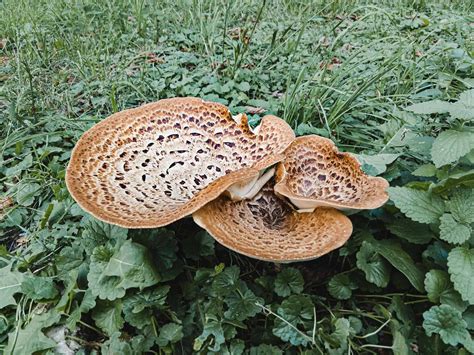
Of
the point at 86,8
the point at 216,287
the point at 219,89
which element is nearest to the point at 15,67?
the point at 86,8

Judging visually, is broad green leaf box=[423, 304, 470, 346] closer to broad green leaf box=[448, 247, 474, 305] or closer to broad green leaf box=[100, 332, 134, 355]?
broad green leaf box=[448, 247, 474, 305]

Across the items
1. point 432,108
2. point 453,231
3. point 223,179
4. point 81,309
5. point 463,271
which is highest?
point 432,108

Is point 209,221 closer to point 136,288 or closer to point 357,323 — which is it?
point 136,288

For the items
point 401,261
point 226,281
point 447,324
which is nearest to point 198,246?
point 226,281

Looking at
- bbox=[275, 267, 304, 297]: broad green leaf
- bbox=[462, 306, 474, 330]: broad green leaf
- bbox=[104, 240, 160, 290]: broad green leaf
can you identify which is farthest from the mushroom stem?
bbox=[462, 306, 474, 330]: broad green leaf

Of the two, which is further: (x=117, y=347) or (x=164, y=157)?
(x=164, y=157)

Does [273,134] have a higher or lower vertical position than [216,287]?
higher

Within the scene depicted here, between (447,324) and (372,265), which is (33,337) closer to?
(372,265)
